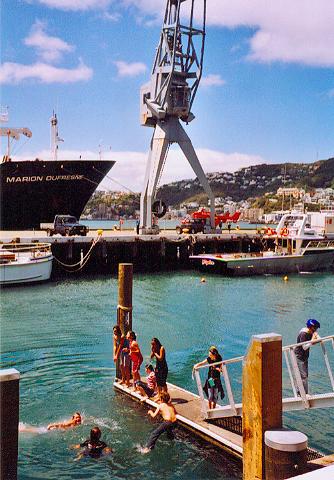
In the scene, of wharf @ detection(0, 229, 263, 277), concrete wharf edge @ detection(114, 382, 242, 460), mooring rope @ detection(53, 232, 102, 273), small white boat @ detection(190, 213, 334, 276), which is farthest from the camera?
small white boat @ detection(190, 213, 334, 276)

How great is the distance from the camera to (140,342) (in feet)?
62.5

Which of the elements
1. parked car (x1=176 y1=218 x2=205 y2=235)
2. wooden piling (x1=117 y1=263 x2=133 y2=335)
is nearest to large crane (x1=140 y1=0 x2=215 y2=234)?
parked car (x1=176 y1=218 x2=205 y2=235)

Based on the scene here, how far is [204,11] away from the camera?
1828 inches

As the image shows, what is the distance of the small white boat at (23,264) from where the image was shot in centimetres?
3091

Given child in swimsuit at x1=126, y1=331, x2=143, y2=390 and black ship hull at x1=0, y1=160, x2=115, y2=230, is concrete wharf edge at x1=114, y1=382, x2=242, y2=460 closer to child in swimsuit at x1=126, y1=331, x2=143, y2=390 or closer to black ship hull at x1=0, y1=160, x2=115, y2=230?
child in swimsuit at x1=126, y1=331, x2=143, y2=390

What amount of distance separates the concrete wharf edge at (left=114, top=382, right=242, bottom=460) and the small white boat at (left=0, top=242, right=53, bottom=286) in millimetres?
19798

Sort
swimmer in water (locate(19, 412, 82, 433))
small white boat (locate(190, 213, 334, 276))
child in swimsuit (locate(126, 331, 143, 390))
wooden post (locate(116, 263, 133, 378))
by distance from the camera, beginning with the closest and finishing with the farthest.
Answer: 1. swimmer in water (locate(19, 412, 82, 433))
2. child in swimsuit (locate(126, 331, 143, 390))
3. wooden post (locate(116, 263, 133, 378))
4. small white boat (locate(190, 213, 334, 276))

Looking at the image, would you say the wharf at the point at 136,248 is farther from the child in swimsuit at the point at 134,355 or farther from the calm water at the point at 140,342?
the child in swimsuit at the point at 134,355

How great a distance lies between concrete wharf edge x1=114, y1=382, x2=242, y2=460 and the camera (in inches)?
383

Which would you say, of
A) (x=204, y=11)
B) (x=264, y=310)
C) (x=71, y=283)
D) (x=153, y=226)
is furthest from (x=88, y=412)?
(x=204, y=11)

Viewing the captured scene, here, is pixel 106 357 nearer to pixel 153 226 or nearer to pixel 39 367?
pixel 39 367

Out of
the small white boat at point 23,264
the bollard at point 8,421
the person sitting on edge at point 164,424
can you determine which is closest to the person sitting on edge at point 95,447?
the person sitting on edge at point 164,424

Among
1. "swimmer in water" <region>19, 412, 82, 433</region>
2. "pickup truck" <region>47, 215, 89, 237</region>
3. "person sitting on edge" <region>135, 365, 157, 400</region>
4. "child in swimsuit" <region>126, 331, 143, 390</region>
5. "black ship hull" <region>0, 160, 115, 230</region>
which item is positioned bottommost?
"swimmer in water" <region>19, 412, 82, 433</region>

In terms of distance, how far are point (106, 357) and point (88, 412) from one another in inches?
198
